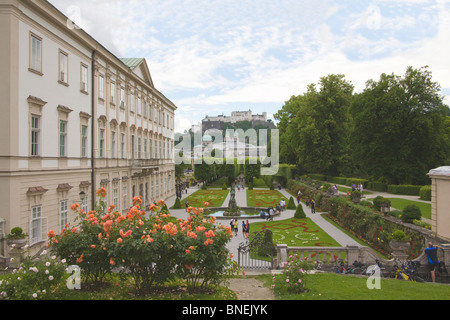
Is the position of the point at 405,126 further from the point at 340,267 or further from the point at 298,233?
the point at 340,267

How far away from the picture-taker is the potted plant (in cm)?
1257

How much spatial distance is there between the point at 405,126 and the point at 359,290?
109 ft

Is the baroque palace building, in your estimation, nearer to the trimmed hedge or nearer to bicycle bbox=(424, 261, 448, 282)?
bicycle bbox=(424, 261, 448, 282)

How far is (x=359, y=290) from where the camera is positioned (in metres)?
8.93

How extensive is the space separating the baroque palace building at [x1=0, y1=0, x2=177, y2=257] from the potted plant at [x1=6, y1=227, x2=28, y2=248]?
1.50 feet

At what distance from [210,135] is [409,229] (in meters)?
157

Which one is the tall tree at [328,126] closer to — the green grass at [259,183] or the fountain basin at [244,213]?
the green grass at [259,183]

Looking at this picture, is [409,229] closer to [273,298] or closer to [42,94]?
[273,298]

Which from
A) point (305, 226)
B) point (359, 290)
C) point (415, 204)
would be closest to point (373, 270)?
point (359, 290)

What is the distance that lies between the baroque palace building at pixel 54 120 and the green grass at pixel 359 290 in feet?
35.3

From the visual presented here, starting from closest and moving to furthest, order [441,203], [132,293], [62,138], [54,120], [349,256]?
[132,293], [349,256], [441,203], [54,120], [62,138]

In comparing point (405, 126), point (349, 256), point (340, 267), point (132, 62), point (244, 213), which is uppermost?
point (132, 62)

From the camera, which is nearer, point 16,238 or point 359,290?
point 359,290

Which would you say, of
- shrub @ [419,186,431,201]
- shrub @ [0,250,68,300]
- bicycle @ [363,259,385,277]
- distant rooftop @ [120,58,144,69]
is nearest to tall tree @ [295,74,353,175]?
shrub @ [419,186,431,201]
